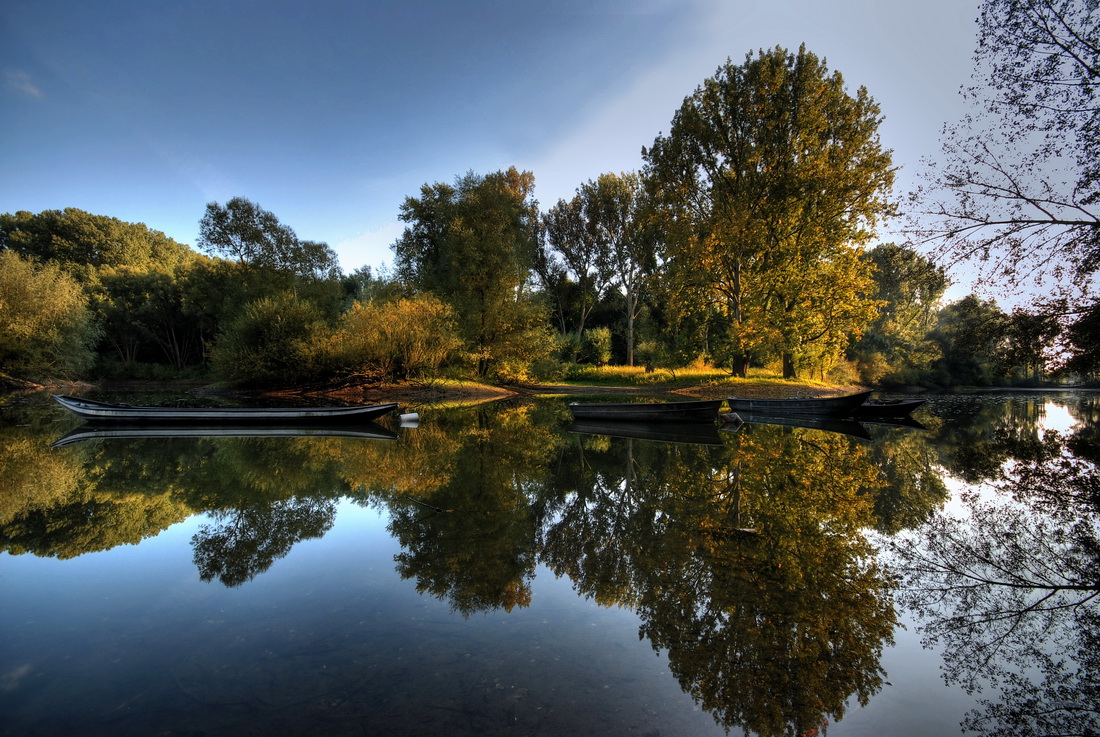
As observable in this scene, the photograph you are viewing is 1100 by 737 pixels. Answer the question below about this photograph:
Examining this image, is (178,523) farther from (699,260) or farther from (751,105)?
(751,105)

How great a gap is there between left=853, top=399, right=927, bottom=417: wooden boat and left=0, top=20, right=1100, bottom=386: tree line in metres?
4.73

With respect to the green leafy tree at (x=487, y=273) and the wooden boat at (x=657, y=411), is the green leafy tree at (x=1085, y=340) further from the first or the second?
the green leafy tree at (x=487, y=273)

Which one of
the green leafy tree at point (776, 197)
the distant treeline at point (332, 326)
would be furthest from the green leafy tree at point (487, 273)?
the green leafy tree at point (776, 197)

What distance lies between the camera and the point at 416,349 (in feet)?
91.6

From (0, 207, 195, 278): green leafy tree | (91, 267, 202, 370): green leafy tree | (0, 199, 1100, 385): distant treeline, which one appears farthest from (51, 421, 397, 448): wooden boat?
(0, 207, 195, 278): green leafy tree

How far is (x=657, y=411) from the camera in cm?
1694

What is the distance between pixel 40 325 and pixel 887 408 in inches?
1884

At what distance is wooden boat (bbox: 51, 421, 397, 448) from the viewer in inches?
555

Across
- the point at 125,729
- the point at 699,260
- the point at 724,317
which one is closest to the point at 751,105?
the point at 699,260

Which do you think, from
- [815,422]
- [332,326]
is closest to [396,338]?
[332,326]

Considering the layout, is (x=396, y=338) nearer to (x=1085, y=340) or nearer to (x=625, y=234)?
(x=625, y=234)

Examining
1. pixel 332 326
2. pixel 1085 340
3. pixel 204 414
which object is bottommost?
pixel 204 414

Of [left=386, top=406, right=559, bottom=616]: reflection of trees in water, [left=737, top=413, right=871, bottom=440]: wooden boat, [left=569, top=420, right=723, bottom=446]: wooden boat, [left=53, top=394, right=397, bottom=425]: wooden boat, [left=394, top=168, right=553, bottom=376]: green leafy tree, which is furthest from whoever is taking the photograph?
[left=394, top=168, right=553, bottom=376]: green leafy tree

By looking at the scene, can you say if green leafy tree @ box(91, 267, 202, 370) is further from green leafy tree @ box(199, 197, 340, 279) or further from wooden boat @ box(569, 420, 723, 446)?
wooden boat @ box(569, 420, 723, 446)
